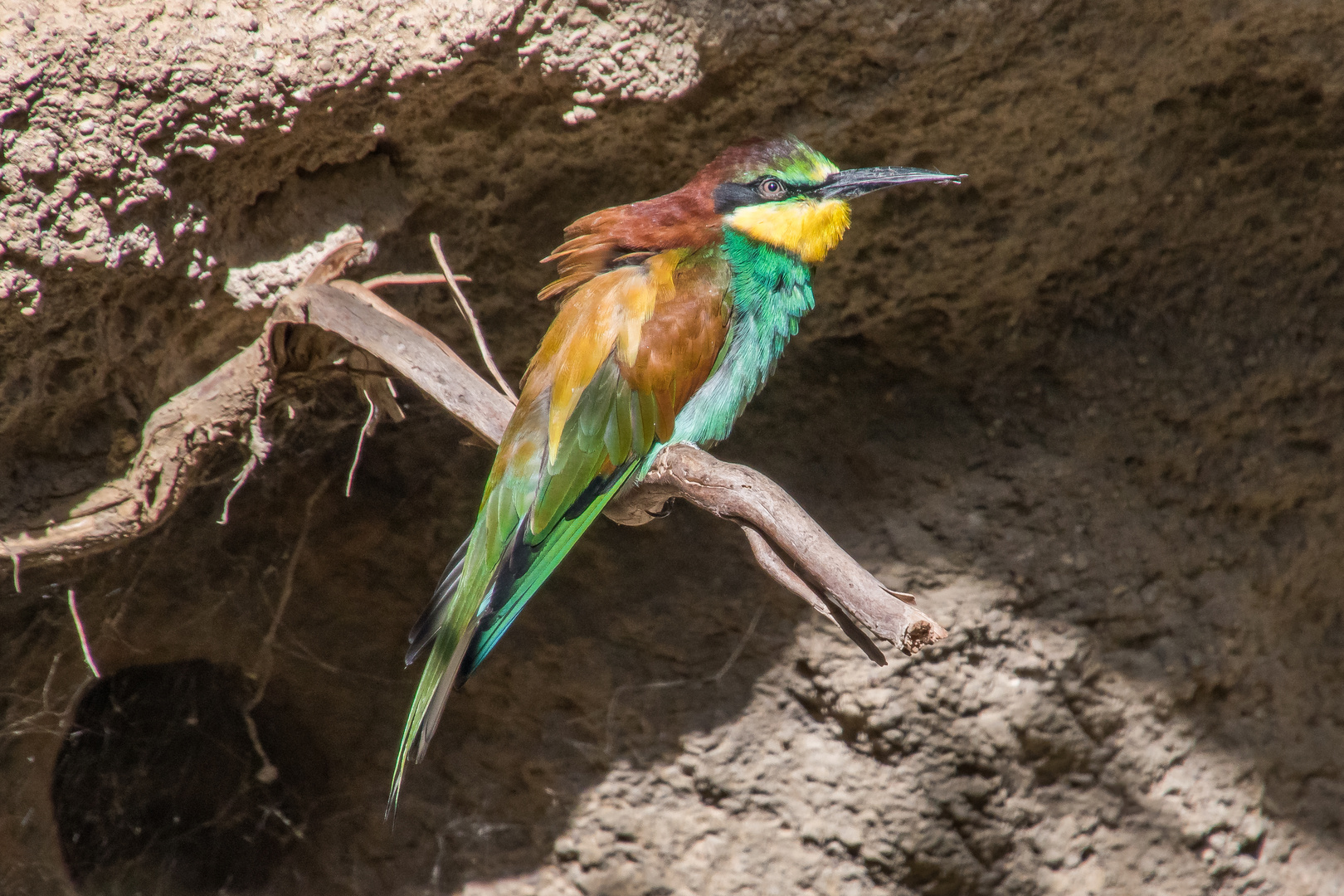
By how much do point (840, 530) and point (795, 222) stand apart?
0.83 meters

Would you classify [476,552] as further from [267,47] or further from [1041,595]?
[1041,595]

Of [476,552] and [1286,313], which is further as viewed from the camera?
[1286,313]

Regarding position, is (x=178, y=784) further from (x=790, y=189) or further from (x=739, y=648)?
(x=790, y=189)

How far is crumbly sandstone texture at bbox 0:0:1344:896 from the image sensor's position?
5.63 feet

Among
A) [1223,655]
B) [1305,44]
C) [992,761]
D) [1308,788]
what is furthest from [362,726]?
[1305,44]

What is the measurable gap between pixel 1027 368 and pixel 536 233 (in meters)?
1.14

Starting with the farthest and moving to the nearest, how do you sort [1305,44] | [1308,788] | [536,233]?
[1308,788] < [536,233] < [1305,44]

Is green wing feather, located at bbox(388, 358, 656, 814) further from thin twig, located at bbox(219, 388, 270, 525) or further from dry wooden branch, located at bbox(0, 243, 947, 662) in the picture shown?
thin twig, located at bbox(219, 388, 270, 525)

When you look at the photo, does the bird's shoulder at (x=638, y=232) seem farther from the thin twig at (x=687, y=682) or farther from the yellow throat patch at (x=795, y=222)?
the thin twig at (x=687, y=682)

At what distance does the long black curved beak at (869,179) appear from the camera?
1.64 m

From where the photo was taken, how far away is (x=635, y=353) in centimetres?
163

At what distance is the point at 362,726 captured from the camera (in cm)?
240

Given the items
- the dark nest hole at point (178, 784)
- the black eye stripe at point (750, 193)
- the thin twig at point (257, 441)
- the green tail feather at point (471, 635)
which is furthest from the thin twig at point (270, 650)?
the black eye stripe at point (750, 193)

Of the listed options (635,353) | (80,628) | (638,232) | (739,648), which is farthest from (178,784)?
(638,232)
